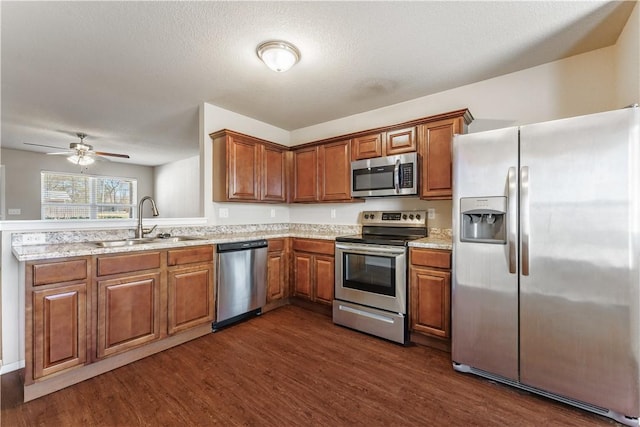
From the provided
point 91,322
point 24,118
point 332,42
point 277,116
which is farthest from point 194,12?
point 24,118

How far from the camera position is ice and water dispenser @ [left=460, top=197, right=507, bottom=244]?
1940 mm

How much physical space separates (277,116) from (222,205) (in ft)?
4.69

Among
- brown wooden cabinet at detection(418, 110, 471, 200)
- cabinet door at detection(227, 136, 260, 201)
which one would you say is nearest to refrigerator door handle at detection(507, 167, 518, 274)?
brown wooden cabinet at detection(418, 110, 471, 200)

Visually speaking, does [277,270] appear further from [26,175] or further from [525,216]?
[26,175]

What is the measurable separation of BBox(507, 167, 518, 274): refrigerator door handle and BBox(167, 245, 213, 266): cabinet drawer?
2.55 metres

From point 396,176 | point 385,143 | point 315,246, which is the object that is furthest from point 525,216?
point 315,246

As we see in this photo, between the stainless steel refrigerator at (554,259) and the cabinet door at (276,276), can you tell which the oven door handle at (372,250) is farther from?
the cabinet door at (276,276)

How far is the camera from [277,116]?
3.80 metres

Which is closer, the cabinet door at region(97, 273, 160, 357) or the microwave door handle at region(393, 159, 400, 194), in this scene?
the cabinet door at region(97, 273, 160, 357)

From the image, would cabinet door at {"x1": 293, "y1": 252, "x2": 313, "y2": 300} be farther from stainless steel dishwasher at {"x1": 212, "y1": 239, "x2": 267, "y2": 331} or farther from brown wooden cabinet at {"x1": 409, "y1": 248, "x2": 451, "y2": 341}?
brown wooden cabinet at {"x1": 409, "y1": 248, "x2": 451, "y2": 341}

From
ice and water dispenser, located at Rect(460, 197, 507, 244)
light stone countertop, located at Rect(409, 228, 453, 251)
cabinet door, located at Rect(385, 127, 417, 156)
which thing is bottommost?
light stone countertop, located at Rect(409, 228, 453, 251)

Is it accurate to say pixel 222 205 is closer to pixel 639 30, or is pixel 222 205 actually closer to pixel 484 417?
pixel 484 417

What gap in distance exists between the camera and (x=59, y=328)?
185 cm

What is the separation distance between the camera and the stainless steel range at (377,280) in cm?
257
